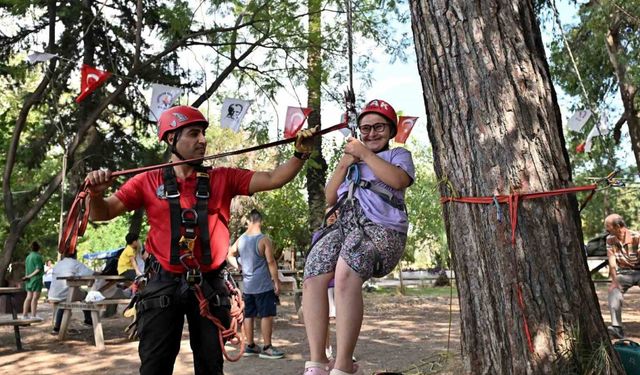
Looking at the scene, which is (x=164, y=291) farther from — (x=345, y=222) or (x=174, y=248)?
(x=345, y=222)

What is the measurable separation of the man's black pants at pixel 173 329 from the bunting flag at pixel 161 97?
35.2 feet

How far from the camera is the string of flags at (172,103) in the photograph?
13.6m

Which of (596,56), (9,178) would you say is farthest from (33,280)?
(596,56)

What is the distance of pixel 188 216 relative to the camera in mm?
3826

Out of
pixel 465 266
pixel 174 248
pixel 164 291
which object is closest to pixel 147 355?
pixel 164 291

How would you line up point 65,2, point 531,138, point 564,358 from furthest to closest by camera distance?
point 65,2 < point 531,138 < point 564,358

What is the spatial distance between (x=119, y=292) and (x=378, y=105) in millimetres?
9747

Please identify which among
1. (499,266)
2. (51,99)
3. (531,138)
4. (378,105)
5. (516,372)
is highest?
(51,99)

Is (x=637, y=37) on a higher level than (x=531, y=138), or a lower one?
higher

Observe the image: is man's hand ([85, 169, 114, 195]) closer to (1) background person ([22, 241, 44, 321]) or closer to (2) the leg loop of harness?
(2) the leg loop of harness

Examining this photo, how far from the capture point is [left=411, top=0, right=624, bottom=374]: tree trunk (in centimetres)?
357

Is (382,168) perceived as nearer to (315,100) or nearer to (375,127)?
(375,127)

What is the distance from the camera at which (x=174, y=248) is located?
3.77 m

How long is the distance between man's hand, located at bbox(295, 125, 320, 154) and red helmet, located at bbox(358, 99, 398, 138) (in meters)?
0.50
